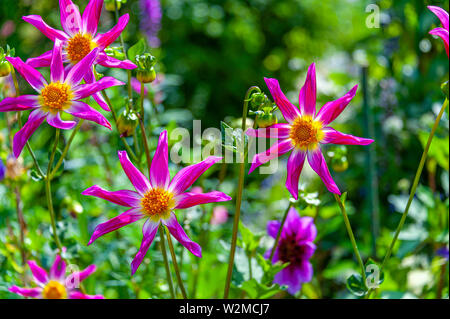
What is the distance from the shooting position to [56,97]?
0.56 metres

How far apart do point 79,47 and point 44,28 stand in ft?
0.13

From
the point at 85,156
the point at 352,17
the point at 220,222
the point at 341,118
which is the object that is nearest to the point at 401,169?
the point at 341,118

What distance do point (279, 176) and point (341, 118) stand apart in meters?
0.32

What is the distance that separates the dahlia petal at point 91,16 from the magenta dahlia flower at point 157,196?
15cm

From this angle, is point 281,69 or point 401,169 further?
point 281,69

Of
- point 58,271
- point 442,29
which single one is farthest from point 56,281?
point 442,29

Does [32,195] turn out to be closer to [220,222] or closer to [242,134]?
[220,222]

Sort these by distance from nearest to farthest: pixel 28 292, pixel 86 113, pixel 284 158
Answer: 1. pixel 86 113
2. pixel 28 292
3. pixel 284 158

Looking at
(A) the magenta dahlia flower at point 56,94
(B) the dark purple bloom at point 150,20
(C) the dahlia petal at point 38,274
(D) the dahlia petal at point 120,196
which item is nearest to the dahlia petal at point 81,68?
(A) the magenta dahlia flower at point 56,94

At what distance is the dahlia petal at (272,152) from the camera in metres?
0.54

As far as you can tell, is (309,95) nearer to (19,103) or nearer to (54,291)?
(19,103)

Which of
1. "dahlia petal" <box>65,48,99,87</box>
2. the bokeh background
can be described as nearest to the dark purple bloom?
the bokeh background

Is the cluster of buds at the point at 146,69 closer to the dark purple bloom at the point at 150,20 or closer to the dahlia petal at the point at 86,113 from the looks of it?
the dahlia petal at the point at 86,113

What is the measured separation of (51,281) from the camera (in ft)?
2.52
